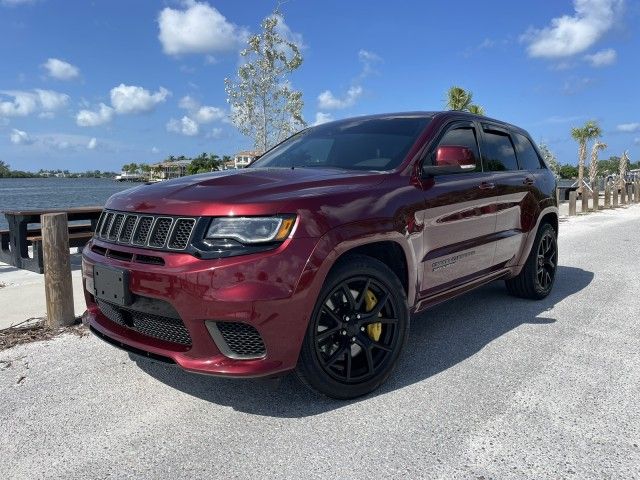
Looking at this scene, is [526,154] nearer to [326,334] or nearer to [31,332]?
[326,334]

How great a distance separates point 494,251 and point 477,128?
1060 millimetres

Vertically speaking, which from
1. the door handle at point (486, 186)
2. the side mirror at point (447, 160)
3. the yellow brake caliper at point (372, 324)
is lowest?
the yellow brake caliper at point (372, 324)

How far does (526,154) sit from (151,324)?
4085 mm

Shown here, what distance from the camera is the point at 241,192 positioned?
2686 millimetres

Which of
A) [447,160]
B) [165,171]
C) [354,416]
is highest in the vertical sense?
[165,171]

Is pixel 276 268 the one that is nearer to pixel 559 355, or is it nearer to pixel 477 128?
pixel 559 355

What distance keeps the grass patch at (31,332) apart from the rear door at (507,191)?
3588mm

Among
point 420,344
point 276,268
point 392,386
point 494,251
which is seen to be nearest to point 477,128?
point 494,251

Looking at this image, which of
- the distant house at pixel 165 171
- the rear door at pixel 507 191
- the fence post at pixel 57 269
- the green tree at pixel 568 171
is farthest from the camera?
the green tree at pixel 568 171

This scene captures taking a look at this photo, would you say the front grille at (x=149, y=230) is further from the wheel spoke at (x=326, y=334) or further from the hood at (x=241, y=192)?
the wheel spoke at (x=326, y=334)

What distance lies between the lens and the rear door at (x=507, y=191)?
174 inches

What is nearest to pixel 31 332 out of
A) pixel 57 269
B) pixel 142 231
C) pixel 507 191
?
pixel 57 269

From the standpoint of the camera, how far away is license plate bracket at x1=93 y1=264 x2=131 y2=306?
274 cm

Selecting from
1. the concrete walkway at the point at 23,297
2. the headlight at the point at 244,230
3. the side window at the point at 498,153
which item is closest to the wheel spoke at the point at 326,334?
the headlight at the point at 244,230
